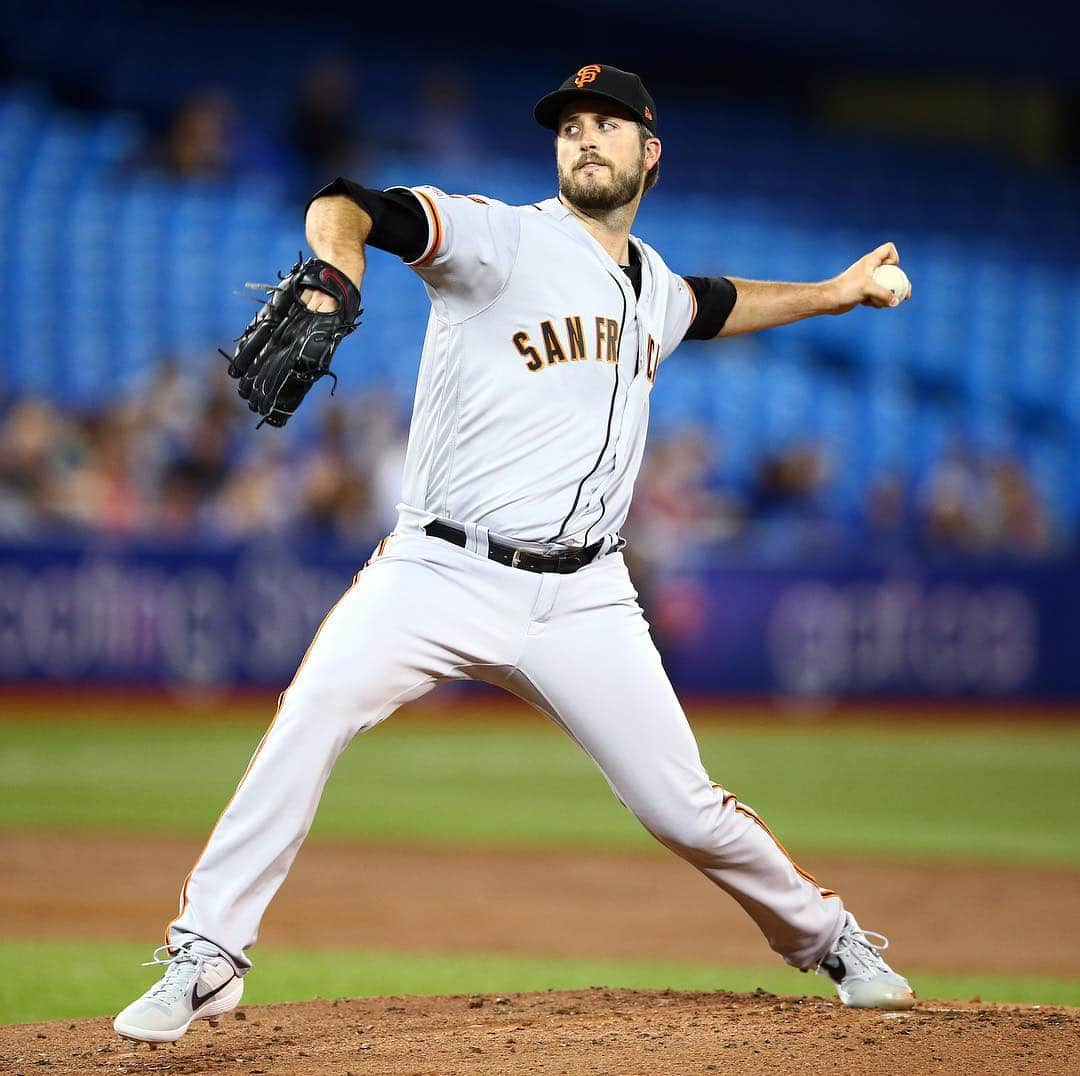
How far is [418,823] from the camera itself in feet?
29.6

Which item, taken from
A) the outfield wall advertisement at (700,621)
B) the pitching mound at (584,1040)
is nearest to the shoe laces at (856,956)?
the pitching mound at (584,1040)

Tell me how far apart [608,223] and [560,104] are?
0.97 ft

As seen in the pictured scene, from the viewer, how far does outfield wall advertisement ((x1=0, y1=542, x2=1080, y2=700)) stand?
1175cm

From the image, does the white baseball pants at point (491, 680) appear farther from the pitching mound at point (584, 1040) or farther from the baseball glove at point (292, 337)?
the baseball glove at point (292, 337)

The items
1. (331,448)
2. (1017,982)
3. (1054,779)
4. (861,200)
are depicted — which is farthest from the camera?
(861,200)

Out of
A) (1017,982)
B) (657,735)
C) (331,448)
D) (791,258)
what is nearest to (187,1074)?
Answer: (657,735)

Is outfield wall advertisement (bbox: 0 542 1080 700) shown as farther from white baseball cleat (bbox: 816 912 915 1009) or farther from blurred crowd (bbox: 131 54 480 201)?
white baseball cleat (bbox: 816 912 915 1009)

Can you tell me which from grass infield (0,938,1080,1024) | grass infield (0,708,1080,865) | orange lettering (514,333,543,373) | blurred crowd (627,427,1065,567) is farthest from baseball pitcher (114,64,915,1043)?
blurred crowd (627,427,1065,567)

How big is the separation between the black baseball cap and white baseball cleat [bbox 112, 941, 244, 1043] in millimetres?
1995

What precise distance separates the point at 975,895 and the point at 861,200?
39.6 feet

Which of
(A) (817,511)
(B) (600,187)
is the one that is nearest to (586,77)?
(B) (600,187)

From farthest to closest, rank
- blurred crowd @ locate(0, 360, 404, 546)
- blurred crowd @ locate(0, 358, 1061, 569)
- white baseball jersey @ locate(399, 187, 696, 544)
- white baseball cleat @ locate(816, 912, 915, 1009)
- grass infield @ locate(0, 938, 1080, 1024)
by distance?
1. blurred crowd @ locate(0, 358, 1061, 569)
2. blurred crowd @ locate(0, 360, 404, 546)
3. grass infield @ locate(0, 938, 1080, 1024)
4. white baseball cleat @ locate(816, 912, 915, 1009)
5. white baseball jersey @ locate(399, 187, 696, 544)

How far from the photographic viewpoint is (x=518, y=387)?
389 centimetres

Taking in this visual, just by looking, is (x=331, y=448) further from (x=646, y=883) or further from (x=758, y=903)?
(x=758, y=903)
